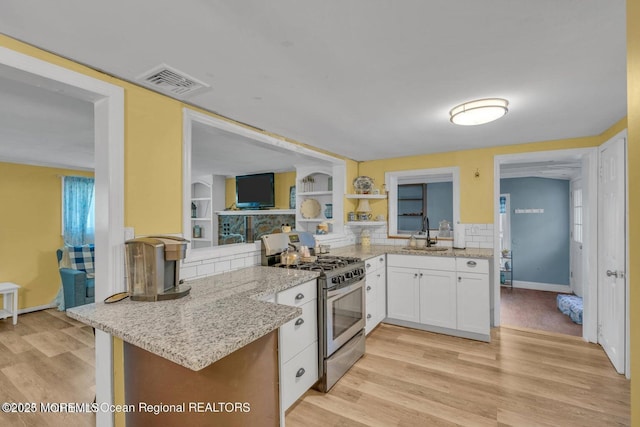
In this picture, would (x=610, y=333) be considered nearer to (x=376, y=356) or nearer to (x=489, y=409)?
(x=489, y=409)

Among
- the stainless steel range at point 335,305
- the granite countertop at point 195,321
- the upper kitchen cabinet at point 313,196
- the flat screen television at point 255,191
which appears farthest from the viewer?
the flat screen television at point 255,191

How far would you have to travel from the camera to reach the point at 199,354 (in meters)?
0.92

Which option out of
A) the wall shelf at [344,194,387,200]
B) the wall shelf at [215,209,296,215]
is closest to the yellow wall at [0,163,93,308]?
the wall shelf at [215,209,296,215]

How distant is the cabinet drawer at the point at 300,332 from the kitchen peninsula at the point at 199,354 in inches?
22.8

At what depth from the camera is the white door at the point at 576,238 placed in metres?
4.90

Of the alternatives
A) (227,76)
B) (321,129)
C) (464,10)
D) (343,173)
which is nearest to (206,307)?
(227,76)

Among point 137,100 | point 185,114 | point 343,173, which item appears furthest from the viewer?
point 343,173

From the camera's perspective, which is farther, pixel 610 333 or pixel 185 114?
pixel 610 333

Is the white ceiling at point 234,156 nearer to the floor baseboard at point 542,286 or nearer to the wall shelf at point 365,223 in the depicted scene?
the wall shelf at point 365,223

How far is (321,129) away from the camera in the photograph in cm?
277

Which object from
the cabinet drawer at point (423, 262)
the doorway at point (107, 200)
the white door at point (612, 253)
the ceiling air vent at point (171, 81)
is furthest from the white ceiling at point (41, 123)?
the white door at point (612, 253)

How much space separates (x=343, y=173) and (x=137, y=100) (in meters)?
2.76

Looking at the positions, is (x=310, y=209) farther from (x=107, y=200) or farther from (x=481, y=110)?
(x=107, y=200)

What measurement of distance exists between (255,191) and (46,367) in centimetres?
370
